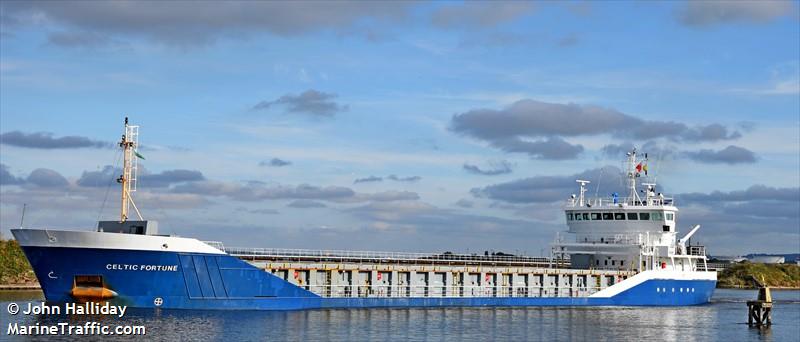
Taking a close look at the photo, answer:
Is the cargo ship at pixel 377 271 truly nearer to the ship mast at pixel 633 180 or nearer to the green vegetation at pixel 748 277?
the ship mast at pixel 633 180

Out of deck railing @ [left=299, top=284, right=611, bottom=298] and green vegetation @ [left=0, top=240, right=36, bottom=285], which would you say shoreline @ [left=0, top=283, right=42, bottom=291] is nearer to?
green vegetation @ [left=0, top=240, right=36, bottom=285]

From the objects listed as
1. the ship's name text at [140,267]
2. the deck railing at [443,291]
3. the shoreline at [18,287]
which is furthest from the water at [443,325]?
the shoreline at [18,287]

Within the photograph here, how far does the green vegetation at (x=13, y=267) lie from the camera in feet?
332

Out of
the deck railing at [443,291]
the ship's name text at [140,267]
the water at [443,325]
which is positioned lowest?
the water at [443,325]

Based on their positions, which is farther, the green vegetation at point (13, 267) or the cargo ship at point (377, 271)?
the green vegetation at point (13, 267)

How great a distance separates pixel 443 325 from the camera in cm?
5862

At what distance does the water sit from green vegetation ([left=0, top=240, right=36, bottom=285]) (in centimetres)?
2851

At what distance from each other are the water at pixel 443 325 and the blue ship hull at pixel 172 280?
0.86m

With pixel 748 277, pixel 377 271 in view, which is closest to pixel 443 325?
pixel 377 271

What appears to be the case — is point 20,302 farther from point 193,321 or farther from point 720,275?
point 720,275

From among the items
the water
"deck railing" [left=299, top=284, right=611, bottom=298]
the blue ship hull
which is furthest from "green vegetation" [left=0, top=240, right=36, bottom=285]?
the blue ship hull

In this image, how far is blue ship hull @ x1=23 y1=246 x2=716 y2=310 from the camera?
5331 centimetres

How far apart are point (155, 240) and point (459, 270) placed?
2442 cm

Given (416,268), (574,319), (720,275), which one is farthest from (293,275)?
(720,275)
